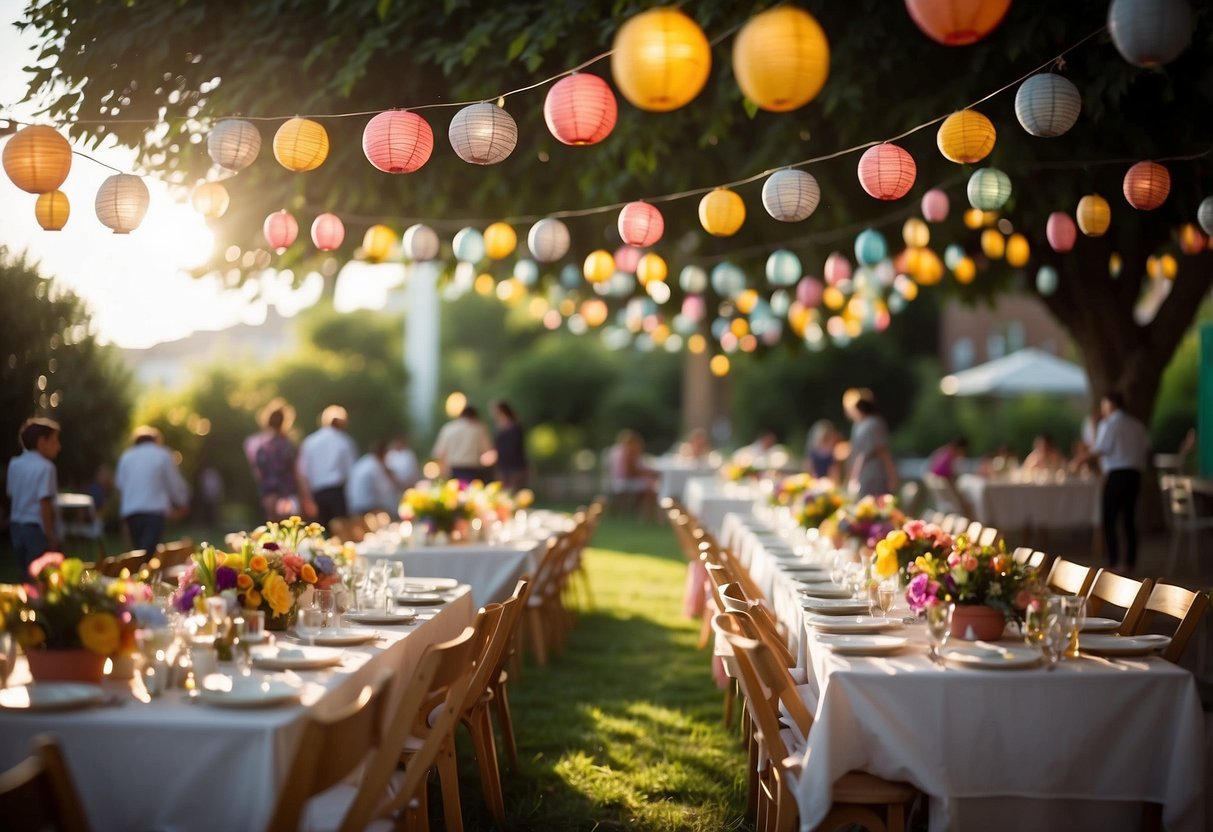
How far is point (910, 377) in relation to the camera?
33.1 meters

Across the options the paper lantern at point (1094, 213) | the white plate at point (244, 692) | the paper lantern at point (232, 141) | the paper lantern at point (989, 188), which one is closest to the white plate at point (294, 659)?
the white plate at point (244, 692)

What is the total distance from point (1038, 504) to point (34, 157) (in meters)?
10.6

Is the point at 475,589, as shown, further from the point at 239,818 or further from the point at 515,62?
the point at 239,818

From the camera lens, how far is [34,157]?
5367 mm

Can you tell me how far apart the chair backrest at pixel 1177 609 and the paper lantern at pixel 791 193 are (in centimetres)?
261

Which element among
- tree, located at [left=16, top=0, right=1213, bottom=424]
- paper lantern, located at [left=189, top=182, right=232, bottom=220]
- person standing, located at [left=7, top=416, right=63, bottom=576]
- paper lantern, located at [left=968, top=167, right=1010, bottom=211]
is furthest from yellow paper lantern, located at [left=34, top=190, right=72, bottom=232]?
paper lantern, located at [left=968, top=167, right=1010, bottom=211]

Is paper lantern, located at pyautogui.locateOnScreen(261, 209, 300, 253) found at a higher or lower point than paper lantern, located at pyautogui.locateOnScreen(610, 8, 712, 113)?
lower

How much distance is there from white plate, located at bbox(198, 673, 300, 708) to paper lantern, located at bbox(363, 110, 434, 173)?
2913 mm

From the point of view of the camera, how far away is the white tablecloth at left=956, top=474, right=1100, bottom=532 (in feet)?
42.1

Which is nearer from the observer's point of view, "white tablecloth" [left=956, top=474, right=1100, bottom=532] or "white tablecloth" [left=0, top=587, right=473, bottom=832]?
"white tablecloth" [left=0, top=587, right=473, bottom=832]

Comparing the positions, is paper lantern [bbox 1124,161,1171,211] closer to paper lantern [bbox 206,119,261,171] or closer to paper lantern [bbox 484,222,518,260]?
paper lantern [bbox 484,222,518,260]

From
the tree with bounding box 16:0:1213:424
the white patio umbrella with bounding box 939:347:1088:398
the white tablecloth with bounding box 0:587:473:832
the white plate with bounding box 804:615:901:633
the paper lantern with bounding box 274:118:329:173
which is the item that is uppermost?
the tree with bounding box 16:0:1213:424

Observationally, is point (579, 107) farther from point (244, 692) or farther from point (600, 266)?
point (600, 266)

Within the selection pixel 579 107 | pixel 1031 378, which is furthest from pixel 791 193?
pixel 1031 378
